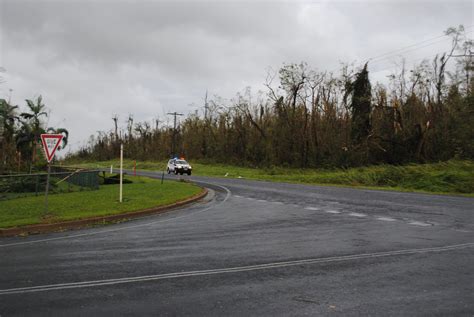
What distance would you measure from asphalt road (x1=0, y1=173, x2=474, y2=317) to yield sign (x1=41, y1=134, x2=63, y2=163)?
10.9 ft

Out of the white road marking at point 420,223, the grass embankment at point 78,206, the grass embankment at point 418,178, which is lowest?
the grass embankment at point 78,206

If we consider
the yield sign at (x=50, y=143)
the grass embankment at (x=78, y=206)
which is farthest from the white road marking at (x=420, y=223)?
the yield sign at (x=50, y=143)

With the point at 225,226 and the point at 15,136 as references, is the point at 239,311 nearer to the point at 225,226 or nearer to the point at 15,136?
the point at 225,226

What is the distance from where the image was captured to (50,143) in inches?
530

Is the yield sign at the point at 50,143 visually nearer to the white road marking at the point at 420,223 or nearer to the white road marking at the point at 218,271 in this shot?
the white road marking at the point at 218,271

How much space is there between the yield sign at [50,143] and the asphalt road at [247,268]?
130 inches

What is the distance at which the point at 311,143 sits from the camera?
49.1 metres

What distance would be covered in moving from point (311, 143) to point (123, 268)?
143ft

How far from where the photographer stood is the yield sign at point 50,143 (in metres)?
13.4

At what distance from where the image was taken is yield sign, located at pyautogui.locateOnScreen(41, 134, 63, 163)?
43.8ft

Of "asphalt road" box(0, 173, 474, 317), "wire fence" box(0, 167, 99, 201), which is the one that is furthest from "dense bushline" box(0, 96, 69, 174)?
"asphalt road" box(0, 173, 474, 317)

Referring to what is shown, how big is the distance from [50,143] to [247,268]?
914cm

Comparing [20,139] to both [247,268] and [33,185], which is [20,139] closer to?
[33,185]

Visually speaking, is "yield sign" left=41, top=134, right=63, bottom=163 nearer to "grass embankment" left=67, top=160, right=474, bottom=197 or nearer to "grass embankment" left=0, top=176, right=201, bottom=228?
"grass embankment" left=0, top=176, right=201, bottom=228
